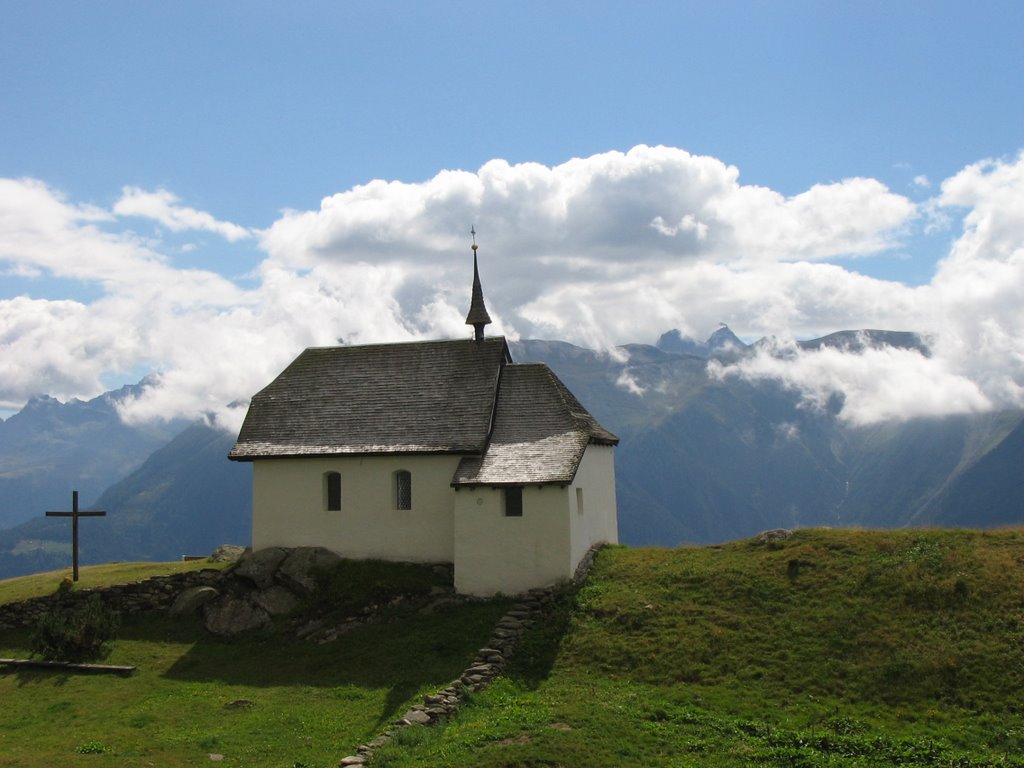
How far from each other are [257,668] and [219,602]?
5790 millimetres

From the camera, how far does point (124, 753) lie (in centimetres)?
2145

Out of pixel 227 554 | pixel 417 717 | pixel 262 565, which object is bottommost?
pixel 417 717

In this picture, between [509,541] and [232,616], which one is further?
[232,616]

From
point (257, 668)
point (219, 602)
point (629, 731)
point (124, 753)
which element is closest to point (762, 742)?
point (629, 731)

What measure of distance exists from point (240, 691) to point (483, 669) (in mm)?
7845

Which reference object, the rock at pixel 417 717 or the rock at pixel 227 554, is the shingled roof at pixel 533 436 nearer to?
the rock at pixel 417 717

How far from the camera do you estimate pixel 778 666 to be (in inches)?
954

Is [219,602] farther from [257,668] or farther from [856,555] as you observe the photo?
[856,555]

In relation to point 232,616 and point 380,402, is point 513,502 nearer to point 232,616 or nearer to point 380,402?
point 380,402

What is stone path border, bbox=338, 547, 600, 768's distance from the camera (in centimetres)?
2105

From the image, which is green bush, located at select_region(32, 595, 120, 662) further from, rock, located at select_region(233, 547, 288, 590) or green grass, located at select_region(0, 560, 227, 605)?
rock, located at select_region(233, 547, 288, 590)

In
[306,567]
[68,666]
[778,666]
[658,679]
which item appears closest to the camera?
[778,666]

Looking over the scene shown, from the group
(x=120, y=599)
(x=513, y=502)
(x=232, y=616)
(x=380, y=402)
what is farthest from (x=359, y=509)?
(x=120, y=599)

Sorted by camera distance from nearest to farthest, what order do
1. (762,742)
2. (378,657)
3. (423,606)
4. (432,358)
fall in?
(762,742)
(378,657)
(423,606)
(432,358)
